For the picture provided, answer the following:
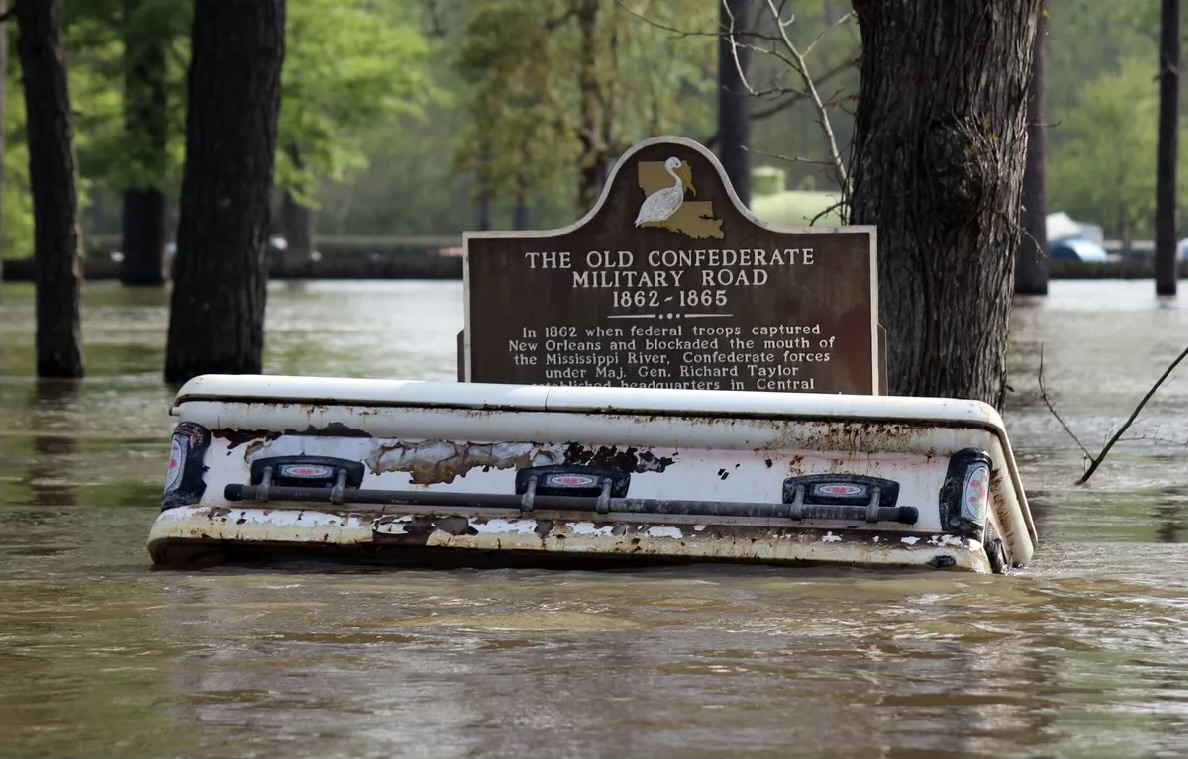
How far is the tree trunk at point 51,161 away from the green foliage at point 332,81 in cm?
2647

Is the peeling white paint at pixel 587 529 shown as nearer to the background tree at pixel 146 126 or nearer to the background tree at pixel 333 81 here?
the background tree at pixel 146 126

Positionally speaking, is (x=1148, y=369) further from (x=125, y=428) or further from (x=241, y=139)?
(x=125, y=428)

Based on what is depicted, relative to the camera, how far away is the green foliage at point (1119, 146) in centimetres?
8031

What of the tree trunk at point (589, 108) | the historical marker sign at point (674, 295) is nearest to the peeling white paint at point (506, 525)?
the historical marker sign at point (674, 295)

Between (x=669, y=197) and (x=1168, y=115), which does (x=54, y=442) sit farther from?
(x=1168, y=115)

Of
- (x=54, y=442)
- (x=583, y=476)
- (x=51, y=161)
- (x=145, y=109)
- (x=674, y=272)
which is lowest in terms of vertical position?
(x=54, y=442)

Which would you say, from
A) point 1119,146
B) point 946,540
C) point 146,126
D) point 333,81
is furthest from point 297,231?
point 946,540

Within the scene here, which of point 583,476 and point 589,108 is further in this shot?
point 589,108

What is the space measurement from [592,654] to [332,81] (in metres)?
43.8

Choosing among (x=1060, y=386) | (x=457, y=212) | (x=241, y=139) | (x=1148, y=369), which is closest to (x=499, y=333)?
(x=241, y=139)

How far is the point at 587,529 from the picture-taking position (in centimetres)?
829

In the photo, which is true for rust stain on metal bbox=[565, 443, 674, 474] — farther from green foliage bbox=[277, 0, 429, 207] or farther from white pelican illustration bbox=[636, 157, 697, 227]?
green foliage bbox=[277, 0, 429, 207]

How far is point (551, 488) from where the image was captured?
8.35m

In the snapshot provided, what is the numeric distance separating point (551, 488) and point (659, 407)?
1.59 feet
